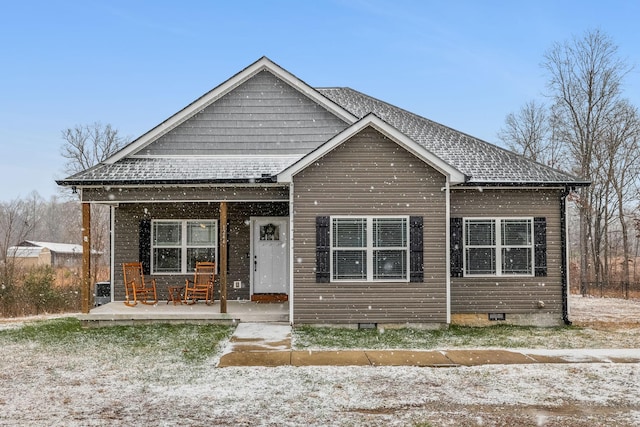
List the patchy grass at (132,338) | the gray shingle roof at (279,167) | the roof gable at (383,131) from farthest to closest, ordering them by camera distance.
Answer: the gray shingle roof at (279,167), the roof gable at (383,131), the patchy grass at (132,338)

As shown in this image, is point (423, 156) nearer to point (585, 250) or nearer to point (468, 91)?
point (585, 250)

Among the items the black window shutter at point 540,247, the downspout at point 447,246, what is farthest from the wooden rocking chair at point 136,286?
the black window shutter at point 540,247

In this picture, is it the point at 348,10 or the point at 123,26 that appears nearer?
the point at 348,10

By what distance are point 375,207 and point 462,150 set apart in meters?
3.34

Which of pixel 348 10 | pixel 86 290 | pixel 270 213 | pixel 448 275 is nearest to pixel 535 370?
pixel 448 275

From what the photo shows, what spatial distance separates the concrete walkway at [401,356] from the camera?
27.1 ft

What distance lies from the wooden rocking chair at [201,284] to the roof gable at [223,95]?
121 inches

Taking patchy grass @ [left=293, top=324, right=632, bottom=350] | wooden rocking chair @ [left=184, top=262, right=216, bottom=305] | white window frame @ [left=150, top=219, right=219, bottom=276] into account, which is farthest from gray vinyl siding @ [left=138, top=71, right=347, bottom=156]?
patchy grass @ [left=293, top=324, right=632, bottom=350]

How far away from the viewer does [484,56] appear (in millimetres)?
53250

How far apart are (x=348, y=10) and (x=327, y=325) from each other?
681 inches

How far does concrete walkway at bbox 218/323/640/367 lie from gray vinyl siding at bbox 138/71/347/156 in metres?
5.23

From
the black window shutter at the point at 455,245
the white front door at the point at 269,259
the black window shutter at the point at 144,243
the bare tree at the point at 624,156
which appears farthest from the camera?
the bare tree at the point at 624,156

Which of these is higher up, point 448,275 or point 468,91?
point 468,91

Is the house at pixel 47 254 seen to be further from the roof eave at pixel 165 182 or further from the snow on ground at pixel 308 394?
the snow on ground at pixel 308 394
